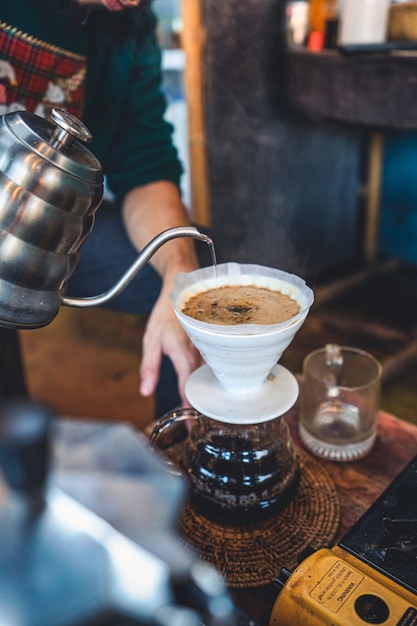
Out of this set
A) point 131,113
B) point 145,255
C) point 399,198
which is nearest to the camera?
point 145,255

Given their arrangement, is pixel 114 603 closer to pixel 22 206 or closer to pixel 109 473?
pixel 109 473

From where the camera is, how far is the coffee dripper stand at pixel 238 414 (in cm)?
94

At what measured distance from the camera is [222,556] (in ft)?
3.36

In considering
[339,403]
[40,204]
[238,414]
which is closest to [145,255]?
[40,204]

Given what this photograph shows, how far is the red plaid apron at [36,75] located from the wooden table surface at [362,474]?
972mm

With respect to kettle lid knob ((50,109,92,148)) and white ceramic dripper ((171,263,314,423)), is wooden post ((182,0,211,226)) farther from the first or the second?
kettle lid knob ((50,109,92,148))

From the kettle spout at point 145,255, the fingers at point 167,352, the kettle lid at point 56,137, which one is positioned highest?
the kettle lid at point 56,137

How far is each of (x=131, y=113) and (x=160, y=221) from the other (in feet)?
1.22

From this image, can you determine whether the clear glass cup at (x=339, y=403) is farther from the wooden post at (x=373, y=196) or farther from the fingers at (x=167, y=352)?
the wooden post at (x=373, y=196)

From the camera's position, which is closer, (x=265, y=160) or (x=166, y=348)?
(x=166, y=348)

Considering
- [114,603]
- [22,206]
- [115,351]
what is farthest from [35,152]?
[115,351]

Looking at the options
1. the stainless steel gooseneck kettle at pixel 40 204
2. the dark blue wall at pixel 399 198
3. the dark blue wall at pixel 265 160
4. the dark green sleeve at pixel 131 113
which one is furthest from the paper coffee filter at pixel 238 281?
the dark blue wall at pixel 399 198

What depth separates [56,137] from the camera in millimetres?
837

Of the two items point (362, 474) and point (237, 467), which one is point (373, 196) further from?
point (237, 467)
